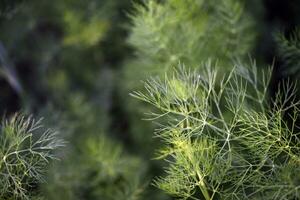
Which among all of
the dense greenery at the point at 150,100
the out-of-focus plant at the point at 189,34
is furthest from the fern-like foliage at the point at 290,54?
the out-of-focus plant at the point at 189,34

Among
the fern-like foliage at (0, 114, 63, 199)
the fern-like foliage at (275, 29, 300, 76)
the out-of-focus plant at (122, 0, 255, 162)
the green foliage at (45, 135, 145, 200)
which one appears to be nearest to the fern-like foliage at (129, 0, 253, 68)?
the out-of-focus plant at (122, 0, 255, 162)

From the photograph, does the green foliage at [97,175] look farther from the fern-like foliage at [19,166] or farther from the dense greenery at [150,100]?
the fern-like foliage at [19,166]

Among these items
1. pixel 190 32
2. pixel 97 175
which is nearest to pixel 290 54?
pixel 190 32

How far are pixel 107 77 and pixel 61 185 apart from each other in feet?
1.77

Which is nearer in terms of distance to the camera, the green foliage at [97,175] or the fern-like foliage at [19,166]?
the fern-like foliage at [19,166]

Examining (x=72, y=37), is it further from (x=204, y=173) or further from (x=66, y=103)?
(x=204, y=173)

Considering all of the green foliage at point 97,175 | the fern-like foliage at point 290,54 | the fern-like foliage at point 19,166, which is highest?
the fern-like foliage at point 290,54

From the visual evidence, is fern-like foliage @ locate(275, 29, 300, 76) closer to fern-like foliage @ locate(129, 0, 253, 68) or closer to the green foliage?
fern-like foliage @ locate(129, 0, 253, 68)

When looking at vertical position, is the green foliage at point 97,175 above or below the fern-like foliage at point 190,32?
below

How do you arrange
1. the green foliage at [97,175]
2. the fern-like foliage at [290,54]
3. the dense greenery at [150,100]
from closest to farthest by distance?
the dense greenery at [150,100]
the fern-like foliage at [290,54]
the green foliage at [97,175]

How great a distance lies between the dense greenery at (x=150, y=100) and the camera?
0.88 meters

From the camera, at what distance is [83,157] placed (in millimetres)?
1291

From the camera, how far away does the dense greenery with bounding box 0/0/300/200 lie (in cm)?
88

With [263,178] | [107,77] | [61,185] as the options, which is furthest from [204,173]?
[107,77]
